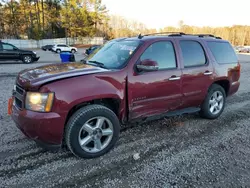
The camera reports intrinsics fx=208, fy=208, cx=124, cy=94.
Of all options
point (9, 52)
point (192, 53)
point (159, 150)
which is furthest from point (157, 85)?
point (9, 52)

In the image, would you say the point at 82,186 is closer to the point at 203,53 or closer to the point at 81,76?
the point at 81,76

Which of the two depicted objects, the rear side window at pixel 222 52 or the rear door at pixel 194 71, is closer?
the rear door at pixel 194 71

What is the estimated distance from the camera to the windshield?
3.41 metres

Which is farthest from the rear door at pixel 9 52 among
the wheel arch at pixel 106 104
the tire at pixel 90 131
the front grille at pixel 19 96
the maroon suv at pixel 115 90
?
the tire at pixel 90 131

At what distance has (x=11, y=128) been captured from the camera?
3.97 metres

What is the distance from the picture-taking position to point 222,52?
4.67m

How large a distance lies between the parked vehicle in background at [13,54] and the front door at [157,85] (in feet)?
45.5

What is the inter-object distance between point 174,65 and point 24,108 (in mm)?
2537

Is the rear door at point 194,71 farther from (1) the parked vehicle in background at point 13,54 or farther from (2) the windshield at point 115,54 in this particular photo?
(1) the parked vehicle in background at point 13,54

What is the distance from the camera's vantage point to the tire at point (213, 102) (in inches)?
176

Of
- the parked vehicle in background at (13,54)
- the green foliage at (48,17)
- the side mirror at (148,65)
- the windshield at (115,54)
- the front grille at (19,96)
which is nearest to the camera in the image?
the front grille at (19,96)

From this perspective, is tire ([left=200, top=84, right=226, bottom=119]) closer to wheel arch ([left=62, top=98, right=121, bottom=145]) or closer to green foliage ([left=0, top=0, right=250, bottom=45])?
wheel arch ([left=62, top=98, right=121, bottom=145])

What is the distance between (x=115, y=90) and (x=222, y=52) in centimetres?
296

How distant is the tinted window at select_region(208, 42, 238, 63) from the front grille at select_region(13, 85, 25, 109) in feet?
12.2
